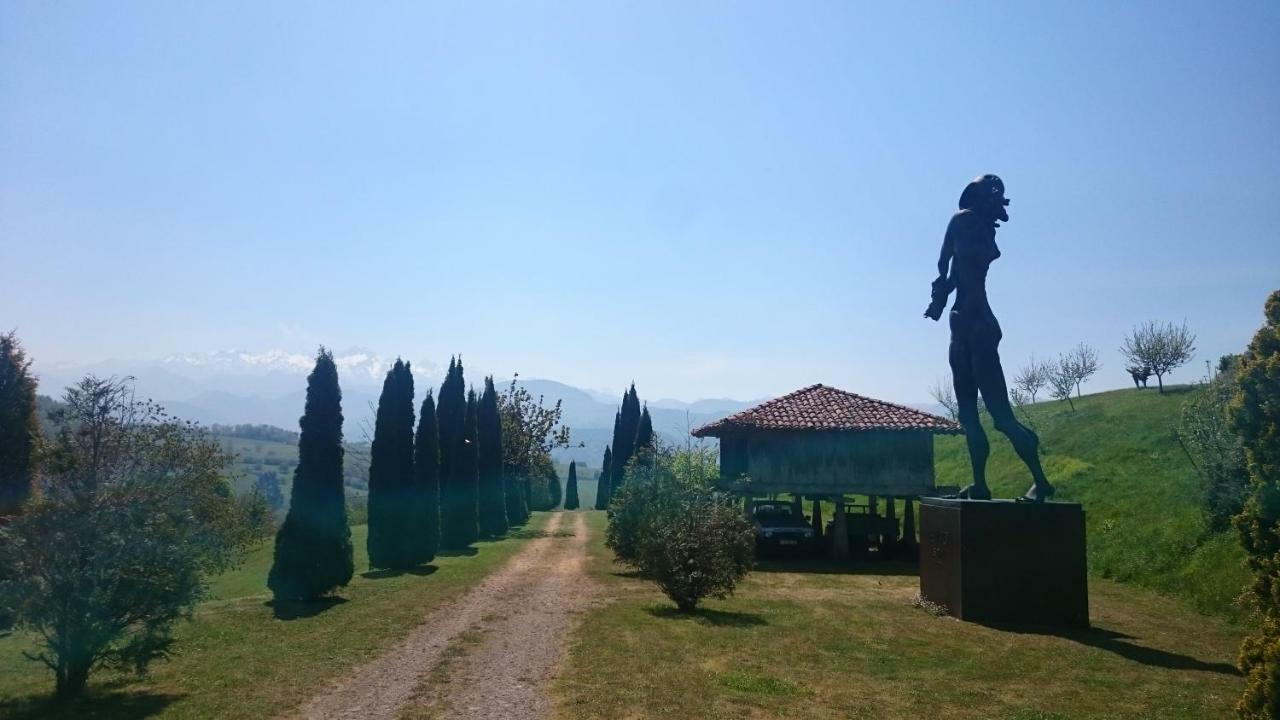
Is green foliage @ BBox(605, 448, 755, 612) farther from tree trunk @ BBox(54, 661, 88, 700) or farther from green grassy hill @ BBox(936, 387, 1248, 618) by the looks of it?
green grassy hill @ BBox(936, 387, 1248, 618)

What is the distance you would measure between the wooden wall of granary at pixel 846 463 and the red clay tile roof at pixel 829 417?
1.20 ft

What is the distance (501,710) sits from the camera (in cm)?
830

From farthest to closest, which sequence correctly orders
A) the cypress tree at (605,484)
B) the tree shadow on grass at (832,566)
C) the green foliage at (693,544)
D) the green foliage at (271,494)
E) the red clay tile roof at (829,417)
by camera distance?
the cypress tree at (605,484) → the green foliage at (271,494) → the red clay tile roof at (829,417) → the tree shadow on grass at (832,566) → the green foliage at (693,544)

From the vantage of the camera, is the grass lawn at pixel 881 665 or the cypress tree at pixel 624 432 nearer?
the grass lawn at pixel 881 665

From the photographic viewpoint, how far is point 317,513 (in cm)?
1748

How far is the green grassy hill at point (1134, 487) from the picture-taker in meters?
18.5

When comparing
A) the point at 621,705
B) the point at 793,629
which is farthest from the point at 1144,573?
the point at 621,705

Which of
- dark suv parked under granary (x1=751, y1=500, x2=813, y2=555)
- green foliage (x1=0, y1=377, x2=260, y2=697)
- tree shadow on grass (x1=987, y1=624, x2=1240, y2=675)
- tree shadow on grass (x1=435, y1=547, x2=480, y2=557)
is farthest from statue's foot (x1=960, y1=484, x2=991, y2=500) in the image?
tree shadow on grass (x1=435, y1=547, x2=480, y2=557)

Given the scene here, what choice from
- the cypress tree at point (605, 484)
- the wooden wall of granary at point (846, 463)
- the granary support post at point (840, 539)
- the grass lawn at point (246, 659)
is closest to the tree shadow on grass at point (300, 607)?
the grass lawn at point (246, 659)

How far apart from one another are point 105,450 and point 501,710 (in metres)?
6.22

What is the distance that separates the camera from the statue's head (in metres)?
15.1

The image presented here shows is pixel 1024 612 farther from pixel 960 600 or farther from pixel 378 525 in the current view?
pixel 378 525

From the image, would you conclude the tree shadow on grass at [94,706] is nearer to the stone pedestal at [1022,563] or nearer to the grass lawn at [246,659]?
the grass lawn at [246,659]

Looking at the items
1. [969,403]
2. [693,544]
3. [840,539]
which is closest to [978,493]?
[969,403]
